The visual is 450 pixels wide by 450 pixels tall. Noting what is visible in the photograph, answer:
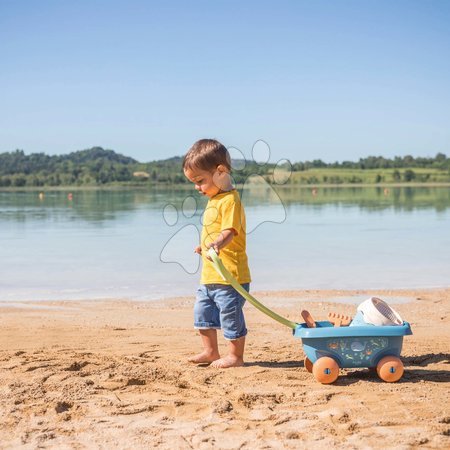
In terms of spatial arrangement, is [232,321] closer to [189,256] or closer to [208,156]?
[189,256]

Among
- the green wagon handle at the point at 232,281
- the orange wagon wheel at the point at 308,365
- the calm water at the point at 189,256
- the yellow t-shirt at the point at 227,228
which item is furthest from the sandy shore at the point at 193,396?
the calm water at the point at 189,256

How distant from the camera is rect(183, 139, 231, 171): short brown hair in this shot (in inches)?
197

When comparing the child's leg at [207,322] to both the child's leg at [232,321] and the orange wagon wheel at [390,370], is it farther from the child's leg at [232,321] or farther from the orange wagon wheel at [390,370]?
the orange wagon wheel at [390,370]

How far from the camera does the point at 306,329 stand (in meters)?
4.62

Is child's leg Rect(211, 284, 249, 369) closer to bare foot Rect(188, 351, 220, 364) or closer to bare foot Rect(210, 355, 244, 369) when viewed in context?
bare foot Rect(210, 355, 244, 369)

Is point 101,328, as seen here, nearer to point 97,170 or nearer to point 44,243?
point 44,243

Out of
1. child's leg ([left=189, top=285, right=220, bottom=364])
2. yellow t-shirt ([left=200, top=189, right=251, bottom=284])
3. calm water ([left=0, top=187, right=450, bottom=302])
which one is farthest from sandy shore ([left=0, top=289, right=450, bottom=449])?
calm water ([left=0, top=187, right=450, bottom=302])

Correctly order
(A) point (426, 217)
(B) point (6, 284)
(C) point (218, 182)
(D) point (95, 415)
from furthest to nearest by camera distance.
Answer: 1. (A) point (426, 217)
2. (B) point (6, 284)
3. (C) point (218, 182)
4. (D) point (95, 415)

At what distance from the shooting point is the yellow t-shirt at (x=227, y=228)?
492 cm

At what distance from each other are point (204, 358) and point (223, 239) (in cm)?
97

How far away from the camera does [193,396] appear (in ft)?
13.9

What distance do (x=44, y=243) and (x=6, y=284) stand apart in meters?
5.65

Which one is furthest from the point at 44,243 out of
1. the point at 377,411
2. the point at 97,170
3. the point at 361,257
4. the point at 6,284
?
the point at 97,170

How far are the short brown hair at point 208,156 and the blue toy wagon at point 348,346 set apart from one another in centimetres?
69
